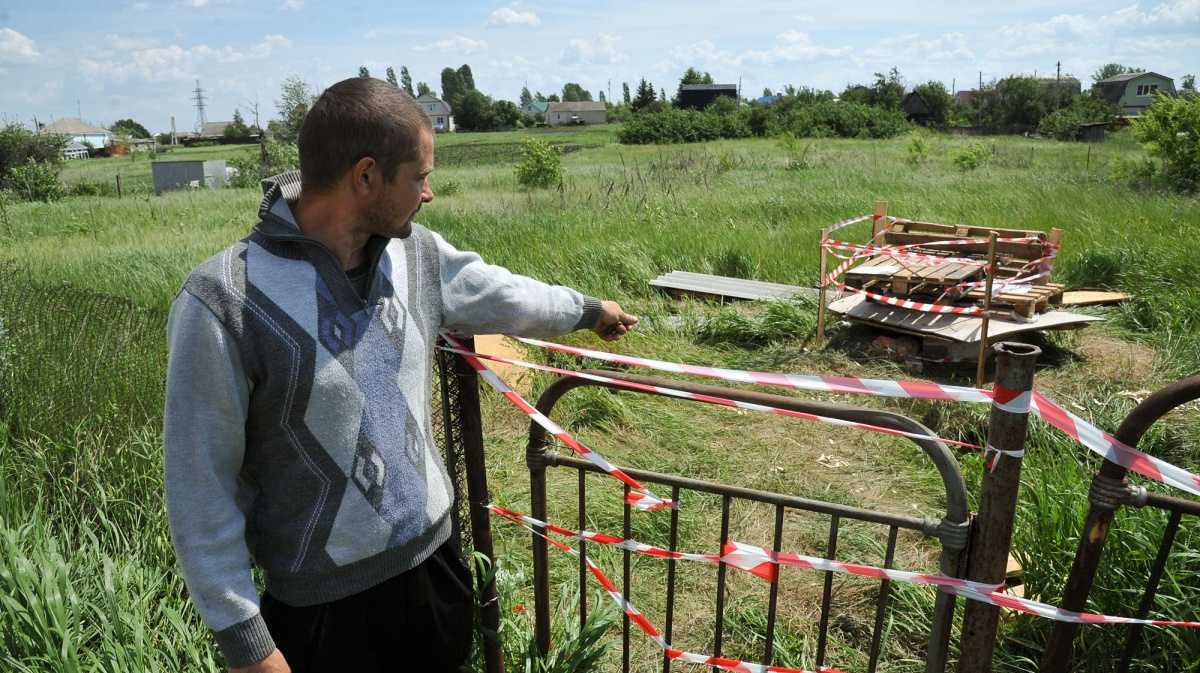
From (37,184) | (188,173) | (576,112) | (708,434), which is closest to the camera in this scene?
(708,434)

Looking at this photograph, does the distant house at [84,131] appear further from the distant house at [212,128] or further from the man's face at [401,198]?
the man's face at [401,198]

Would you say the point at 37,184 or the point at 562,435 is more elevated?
the point at 562,435

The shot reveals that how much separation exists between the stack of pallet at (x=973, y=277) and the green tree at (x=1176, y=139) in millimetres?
7865

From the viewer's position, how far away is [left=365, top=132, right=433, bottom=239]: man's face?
1.67m

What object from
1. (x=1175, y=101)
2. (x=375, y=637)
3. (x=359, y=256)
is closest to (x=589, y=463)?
(x=375, y=637)

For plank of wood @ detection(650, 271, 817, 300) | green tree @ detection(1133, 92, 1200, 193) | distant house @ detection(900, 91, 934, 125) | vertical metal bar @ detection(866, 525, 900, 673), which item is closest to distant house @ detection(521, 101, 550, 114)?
distant house @ detection(900, 91, 934, 125)

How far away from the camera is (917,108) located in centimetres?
6269

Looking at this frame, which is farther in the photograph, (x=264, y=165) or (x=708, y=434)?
(x=264, y=165)

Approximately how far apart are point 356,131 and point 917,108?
68755 mm

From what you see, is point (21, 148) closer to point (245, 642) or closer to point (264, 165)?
point (264, 165)

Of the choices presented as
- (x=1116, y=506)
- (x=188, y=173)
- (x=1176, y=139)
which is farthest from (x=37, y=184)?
(x=1116, y=506)

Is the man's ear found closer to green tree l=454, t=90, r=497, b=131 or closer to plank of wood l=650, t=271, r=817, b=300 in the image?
plank of wood l=650, t=271, r=817, b=300

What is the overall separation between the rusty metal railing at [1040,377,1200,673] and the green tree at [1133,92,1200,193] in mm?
14359

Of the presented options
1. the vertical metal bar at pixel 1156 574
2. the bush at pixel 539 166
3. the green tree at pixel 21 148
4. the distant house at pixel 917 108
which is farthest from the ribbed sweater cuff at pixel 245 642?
the distant house at pixel 917 108
